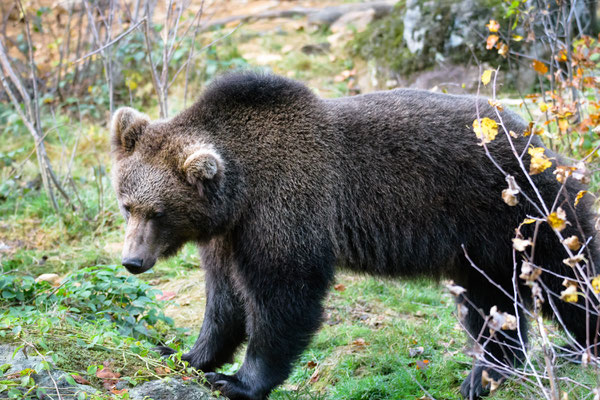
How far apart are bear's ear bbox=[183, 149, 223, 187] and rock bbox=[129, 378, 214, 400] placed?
1.41m

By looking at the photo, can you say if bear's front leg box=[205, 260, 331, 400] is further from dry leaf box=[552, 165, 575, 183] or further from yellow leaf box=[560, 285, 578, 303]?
yellow leaf box=[560, 285, 578, 303]

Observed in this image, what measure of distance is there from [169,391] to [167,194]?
1.42 meters

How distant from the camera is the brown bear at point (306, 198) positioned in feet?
16.6

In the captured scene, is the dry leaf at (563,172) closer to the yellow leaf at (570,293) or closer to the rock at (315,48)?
the yellow leaf at (570,293)

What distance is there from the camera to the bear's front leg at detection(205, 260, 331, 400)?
16.5 ft

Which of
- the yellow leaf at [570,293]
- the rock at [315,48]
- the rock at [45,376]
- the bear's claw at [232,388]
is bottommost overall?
the bear's claw at [232,388]

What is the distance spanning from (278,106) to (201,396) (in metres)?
2.23

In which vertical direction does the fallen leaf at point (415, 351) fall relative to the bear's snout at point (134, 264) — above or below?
below

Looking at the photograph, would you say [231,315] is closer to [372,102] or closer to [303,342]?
[303,342]

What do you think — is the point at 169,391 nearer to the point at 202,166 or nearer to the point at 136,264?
the point at 136,264

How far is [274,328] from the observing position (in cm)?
505

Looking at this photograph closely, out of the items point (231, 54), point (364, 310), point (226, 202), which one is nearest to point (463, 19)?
point (231, 54)

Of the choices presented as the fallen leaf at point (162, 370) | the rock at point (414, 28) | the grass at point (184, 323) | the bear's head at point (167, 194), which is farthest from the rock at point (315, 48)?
the fallen leaf at point (162, 370)

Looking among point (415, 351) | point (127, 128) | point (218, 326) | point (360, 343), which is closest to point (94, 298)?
point (218, 326)
